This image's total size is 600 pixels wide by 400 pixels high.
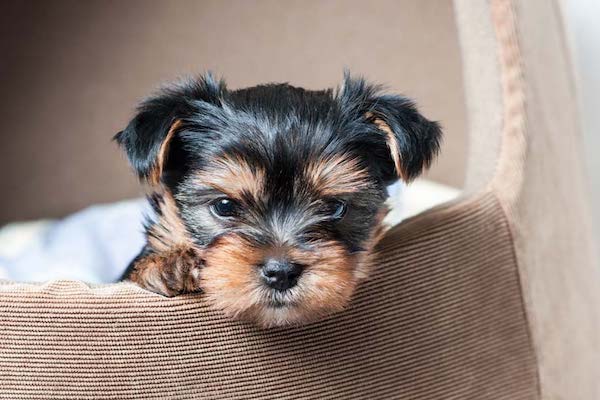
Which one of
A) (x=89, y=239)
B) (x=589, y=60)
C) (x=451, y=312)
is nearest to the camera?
(x=451, y=312)

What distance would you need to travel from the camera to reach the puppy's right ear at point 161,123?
2143mm

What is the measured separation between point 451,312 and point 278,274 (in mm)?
673

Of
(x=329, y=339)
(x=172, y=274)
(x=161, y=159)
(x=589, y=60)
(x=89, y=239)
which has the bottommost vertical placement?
(x=89, y=239)

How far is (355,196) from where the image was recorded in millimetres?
2279

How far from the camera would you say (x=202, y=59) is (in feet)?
14.0

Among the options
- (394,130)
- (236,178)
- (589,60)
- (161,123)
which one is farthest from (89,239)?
(589,60)

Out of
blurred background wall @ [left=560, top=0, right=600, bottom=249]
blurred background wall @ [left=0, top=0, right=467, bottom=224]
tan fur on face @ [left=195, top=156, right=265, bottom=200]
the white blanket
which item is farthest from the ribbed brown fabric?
blurred background wall @ [left=560, top=0, right=600, bottom=249]

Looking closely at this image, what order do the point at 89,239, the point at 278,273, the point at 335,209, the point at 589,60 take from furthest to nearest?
the point at 589,60 → the point at 89,239 → the point at 335,209 → the point at 278,273

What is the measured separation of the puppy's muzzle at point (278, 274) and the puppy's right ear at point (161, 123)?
0.43 meters

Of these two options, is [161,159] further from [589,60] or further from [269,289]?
[589,60]

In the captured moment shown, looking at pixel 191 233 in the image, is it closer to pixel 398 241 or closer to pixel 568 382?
pixel 398 241

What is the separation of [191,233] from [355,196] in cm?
50

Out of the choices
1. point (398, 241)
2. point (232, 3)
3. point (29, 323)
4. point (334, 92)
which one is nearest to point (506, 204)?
point (398, 241)

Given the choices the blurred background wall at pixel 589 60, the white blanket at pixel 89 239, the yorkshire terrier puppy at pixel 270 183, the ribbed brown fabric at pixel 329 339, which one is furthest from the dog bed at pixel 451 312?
the blurred background wall at pixel 589 60
